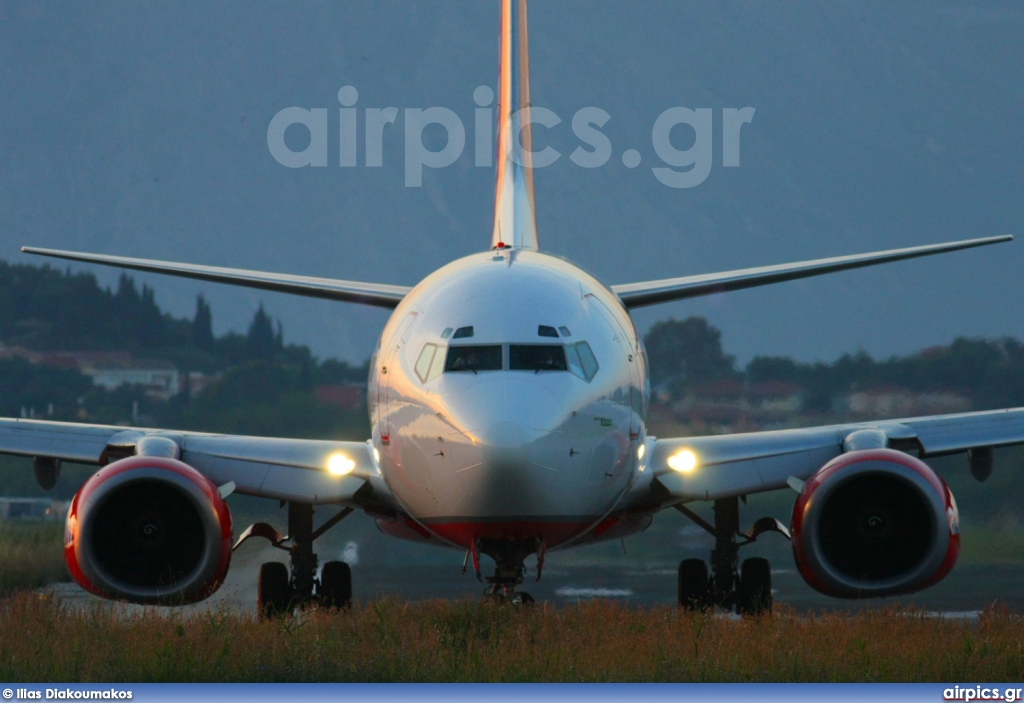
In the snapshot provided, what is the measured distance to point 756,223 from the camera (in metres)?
187

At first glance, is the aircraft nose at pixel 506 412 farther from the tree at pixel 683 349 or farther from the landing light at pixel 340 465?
the tree at pixel 683 349

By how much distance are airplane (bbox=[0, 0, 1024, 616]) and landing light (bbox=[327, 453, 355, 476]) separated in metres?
0.04

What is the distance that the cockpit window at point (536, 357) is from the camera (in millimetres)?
12484

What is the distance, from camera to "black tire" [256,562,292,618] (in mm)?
16891

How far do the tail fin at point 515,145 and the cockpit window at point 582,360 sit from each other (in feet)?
17.3

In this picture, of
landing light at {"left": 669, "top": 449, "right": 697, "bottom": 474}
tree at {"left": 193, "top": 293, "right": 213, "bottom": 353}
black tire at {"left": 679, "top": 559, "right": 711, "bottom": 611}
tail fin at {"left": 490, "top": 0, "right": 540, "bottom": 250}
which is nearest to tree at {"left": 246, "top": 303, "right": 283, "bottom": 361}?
tree at {"left": 193, "top": 293, "right": 213, "bottom": 353}

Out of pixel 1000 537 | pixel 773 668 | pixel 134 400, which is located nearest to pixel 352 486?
pixel 773 668

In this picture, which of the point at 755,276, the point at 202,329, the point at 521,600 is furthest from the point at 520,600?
the point at 202,329

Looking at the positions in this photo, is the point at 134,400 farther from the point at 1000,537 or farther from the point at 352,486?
the point at 352,486

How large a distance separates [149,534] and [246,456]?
1755mm

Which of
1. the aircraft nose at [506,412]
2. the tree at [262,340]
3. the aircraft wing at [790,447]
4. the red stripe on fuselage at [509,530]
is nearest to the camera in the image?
the aircraft nose at [506,412]

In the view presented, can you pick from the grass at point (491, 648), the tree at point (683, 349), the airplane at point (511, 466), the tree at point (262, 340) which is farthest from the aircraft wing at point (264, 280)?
the tree at point (262, 340)

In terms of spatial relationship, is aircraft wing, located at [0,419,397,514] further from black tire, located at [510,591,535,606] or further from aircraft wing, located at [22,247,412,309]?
aircraft wing, located at [22,247,412,309]

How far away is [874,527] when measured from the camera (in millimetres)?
13984
